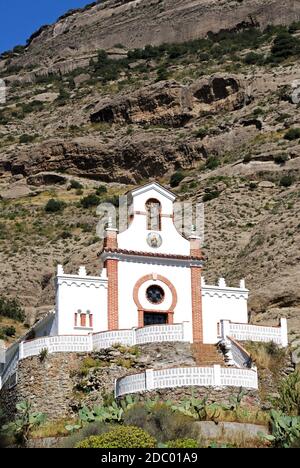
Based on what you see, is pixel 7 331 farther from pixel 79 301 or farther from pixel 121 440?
pixel 121 440

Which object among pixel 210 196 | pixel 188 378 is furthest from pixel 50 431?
pixel 210 196

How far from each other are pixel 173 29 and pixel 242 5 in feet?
37.8

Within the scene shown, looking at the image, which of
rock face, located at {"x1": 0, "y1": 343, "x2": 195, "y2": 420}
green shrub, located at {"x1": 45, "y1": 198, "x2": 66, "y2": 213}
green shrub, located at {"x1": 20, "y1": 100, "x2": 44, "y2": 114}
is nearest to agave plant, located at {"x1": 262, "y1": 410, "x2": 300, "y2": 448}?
rock face, located at {"x1": 0, "y1": 343, "x2": 195, "y2": 420}

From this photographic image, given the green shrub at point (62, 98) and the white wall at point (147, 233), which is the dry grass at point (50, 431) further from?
the green shrub at point (62, 98)

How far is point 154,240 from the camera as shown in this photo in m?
48.3

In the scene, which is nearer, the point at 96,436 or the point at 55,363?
the point at 96,436

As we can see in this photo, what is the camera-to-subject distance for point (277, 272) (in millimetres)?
57688

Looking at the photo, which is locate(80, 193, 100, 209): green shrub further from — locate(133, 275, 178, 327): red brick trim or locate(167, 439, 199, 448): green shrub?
locate(167, 439, 199, 448): green shrub

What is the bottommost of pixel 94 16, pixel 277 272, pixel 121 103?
pixel 277 272

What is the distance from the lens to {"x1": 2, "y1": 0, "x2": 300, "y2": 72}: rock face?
457ft

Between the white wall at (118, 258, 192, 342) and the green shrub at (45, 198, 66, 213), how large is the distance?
47.2 metres

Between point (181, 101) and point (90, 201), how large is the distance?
19.8 m
